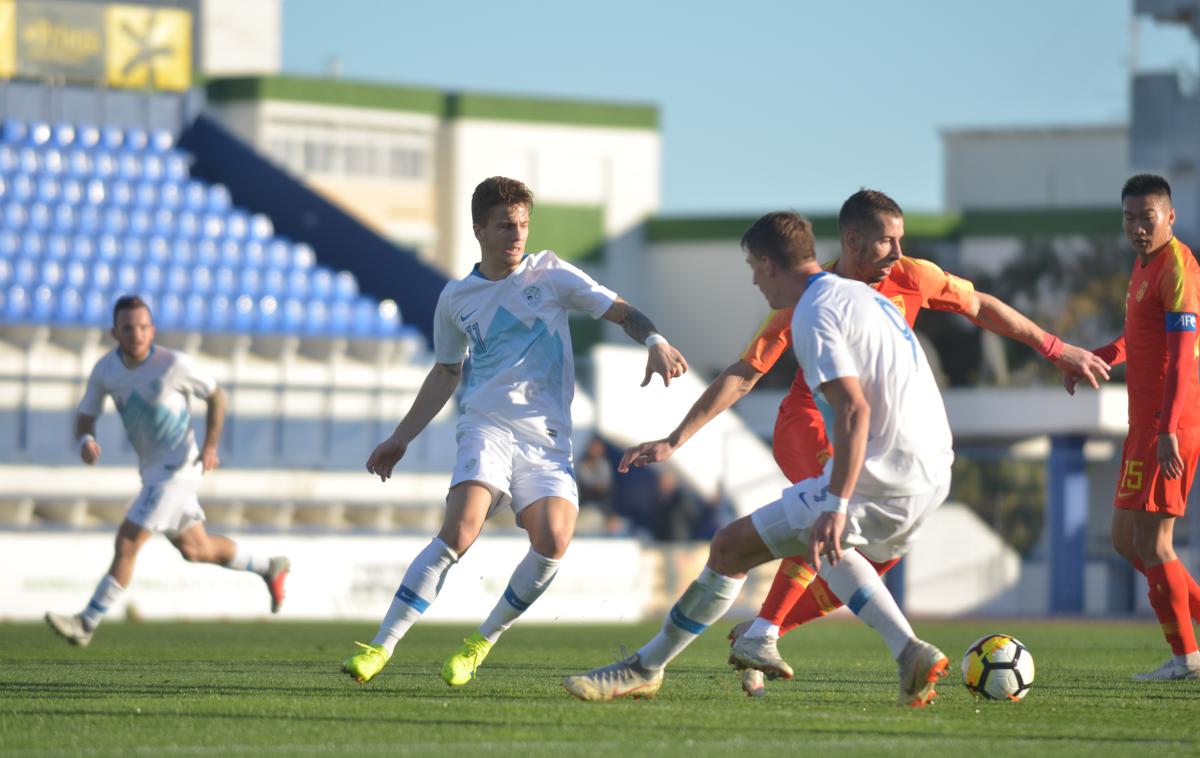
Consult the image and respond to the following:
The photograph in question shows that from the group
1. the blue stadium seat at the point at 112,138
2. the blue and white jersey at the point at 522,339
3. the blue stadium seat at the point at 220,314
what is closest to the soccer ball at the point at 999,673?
the blue and white jersey at the point at 522,339

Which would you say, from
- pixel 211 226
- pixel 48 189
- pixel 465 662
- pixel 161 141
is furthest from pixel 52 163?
pixel 465 662

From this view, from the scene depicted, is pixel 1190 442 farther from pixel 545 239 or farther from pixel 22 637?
pixel 545 239

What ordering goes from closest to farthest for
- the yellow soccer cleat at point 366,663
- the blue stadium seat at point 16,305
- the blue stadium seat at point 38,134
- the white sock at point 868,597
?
the white sock at point 868,597
the yellow soccer cleat at point 366,663
the blue stadium seat at point 16,305
the blue stadium seat at point 38,134

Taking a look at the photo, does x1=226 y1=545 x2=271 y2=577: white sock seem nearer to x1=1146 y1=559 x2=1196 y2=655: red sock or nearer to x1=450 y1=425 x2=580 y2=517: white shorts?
x1=450 y1=425 x2=580 y2=517: white shorts


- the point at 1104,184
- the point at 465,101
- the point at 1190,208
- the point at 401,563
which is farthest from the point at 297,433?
the point at 1104,184

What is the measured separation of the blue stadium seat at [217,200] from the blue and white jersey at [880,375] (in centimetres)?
Answer: 2321

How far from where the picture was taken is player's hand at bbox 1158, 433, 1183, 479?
29.7ft

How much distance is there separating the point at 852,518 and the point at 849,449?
37cm

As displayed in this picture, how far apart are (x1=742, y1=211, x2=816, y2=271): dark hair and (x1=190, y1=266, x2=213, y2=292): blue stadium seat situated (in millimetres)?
20970

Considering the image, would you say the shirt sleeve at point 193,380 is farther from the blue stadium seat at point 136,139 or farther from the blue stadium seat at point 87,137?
the blue stadium seat at point 136,139

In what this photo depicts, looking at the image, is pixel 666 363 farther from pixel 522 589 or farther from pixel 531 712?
pixel 531 712

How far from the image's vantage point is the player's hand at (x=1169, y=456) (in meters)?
9.05

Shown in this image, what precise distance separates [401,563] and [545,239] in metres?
→ 30.8

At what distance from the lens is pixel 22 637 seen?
1470cm
